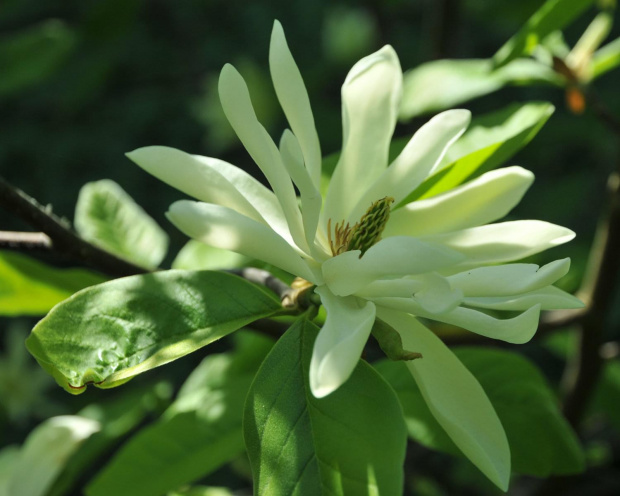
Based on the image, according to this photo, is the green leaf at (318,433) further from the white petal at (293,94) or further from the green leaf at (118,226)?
the green leaf at (118,226)

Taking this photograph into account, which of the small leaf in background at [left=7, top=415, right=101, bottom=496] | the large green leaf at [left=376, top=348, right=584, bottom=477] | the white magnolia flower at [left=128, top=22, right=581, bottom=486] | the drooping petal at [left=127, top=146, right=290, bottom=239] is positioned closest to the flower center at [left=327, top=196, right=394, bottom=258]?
the white magnolia flower at [left=128, top=22, right=581, bottom=486]

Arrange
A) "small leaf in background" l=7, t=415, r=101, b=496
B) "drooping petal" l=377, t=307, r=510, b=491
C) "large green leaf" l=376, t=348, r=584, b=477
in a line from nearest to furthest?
"drooping petal" l=377, t=307, r=510, b=491, "large green leaf" l=376, t=348, r=584, b=477, "small leaf in background" l=7, t=415, r=101, b=496

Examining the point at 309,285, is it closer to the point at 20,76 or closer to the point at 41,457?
the point at 41,457

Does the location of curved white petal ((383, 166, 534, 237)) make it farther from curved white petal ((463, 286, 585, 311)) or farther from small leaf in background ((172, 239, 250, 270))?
small leaf in background ((172, 239, 250, 270))

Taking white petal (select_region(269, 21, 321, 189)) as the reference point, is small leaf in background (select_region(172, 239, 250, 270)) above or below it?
below

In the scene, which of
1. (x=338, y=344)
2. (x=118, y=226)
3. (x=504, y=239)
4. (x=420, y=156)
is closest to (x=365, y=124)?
(x=420, y=156)

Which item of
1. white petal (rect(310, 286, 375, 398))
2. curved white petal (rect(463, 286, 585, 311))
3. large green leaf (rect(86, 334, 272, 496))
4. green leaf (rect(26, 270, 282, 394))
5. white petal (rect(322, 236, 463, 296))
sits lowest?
large green leaf (rect(86, 334, 272, 496))

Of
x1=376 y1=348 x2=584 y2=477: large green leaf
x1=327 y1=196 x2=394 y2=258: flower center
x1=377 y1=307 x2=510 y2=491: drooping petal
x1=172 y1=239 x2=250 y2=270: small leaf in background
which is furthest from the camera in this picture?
x1=172 y1=239 x2=250 y2=270: small leaf in background
